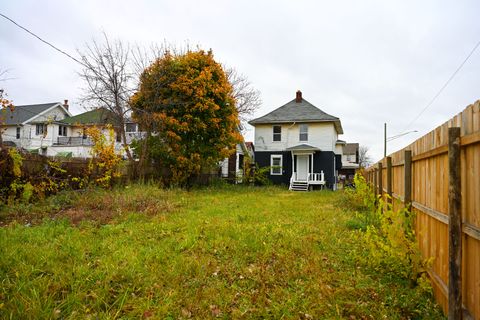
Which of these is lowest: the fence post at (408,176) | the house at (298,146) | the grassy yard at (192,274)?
Result: the grassy yard at (192,274)

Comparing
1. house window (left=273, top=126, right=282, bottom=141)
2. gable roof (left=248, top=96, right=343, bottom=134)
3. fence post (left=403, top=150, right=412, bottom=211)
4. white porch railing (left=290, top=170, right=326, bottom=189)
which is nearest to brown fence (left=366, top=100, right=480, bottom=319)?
fence post (left=403, top=150, right=412, bottom=211)

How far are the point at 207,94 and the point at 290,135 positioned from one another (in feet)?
30.4

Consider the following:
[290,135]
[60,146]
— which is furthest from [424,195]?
[60,146]

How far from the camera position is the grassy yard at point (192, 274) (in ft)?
9.55

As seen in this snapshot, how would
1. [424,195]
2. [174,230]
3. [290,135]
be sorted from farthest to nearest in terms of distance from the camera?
1. [290,135]
2. [174,230]
3. [424,195]

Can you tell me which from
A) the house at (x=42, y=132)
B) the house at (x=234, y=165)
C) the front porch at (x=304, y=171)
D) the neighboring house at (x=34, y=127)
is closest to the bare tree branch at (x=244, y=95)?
the house at (x=234, y=165)

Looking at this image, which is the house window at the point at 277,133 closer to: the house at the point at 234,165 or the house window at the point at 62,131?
the house at the point at 234,165

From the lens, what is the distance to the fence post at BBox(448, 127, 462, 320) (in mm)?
2136

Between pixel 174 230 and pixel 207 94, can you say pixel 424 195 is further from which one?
pixel 207 94

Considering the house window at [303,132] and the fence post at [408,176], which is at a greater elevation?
the house window at [303,132]

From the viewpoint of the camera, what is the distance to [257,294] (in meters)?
3.32

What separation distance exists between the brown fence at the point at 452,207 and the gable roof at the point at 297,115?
1919 centimetres

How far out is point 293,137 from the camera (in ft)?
74.9

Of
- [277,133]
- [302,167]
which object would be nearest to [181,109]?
[277,133]
